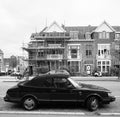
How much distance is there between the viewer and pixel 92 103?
662cm

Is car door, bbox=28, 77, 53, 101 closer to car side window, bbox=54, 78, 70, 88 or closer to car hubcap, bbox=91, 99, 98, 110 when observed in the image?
car side window, bbox=54, 78, 70, 88

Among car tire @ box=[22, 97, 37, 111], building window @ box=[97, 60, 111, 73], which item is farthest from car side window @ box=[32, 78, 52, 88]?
building window @ box=[97, 60, 111, 73]

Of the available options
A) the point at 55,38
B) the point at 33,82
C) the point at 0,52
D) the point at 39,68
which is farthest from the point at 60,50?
the point at 0,52

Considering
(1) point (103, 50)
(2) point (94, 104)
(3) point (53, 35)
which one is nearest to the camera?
(2) point (94, 104)

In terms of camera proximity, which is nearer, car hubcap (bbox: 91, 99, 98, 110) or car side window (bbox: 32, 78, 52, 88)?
car hubcap (bbox: 91, 99, 98, 110)

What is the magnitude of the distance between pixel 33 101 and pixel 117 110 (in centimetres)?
362

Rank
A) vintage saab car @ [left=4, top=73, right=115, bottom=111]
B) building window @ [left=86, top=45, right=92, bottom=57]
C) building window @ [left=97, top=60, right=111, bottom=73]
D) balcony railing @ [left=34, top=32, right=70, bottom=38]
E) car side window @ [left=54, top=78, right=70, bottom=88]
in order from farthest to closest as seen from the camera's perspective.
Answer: building window @ [left=86, top=45, right=92, bottom=57]
building window @ [left=97, top=60, right=111, bottom=73]
balcony railing @ [left=34, top=32, right=70, bottom=38]
car side window @ [left=54, top=78, right=70, bottom=88]
vintage saab car @ [left=4, top=73, right=115, bottom=111]

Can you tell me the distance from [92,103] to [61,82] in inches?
62.7

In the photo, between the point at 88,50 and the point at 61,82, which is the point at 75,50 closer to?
the point at 88,50

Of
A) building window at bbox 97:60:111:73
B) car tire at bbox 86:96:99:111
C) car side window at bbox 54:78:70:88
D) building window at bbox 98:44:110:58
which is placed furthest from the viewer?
building window at bbox 98:44:110:58

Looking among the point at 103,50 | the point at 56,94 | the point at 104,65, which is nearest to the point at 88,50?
the point at 103,50

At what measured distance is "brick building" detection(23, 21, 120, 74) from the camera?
114ft

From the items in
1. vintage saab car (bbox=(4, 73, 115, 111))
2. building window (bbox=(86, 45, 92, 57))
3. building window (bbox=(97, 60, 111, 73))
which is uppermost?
building window (bbox=(86, 45, 92, 57))

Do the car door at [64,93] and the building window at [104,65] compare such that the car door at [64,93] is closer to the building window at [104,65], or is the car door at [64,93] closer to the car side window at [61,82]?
the car side window at [61,82]
